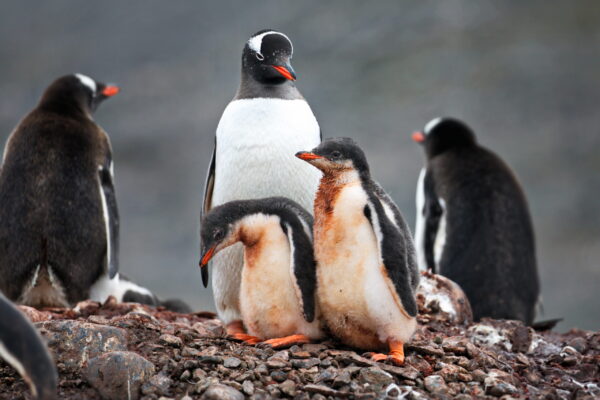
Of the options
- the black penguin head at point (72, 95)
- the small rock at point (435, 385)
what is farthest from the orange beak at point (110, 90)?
the small rock at point (435, 385)

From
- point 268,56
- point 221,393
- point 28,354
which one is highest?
point 268,56

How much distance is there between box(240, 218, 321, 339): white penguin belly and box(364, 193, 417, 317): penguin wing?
1.36 ft

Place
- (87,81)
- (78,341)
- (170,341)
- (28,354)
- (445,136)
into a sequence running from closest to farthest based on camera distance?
(28,354)
(78,341)
(170,341)
(87,81)
(445,136)

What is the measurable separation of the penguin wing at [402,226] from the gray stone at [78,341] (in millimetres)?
1225

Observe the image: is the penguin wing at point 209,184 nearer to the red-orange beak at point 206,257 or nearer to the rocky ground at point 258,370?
the rocky ground at point 258,370

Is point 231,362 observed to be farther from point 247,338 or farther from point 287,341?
point 247,338

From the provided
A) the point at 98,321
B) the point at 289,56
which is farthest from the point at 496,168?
the point at 98,321

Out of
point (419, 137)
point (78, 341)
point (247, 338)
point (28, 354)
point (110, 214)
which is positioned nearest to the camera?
point (28, 354)

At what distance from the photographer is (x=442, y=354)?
3730 mm

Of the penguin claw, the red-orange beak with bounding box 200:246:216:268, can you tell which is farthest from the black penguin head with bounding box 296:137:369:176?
the penguin claw

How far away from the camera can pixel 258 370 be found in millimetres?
3393

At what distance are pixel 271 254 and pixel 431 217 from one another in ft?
13.7

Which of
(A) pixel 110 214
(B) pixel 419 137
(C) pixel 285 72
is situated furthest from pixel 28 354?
(B) pixel 419 137

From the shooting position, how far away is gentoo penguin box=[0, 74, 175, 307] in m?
6.22
